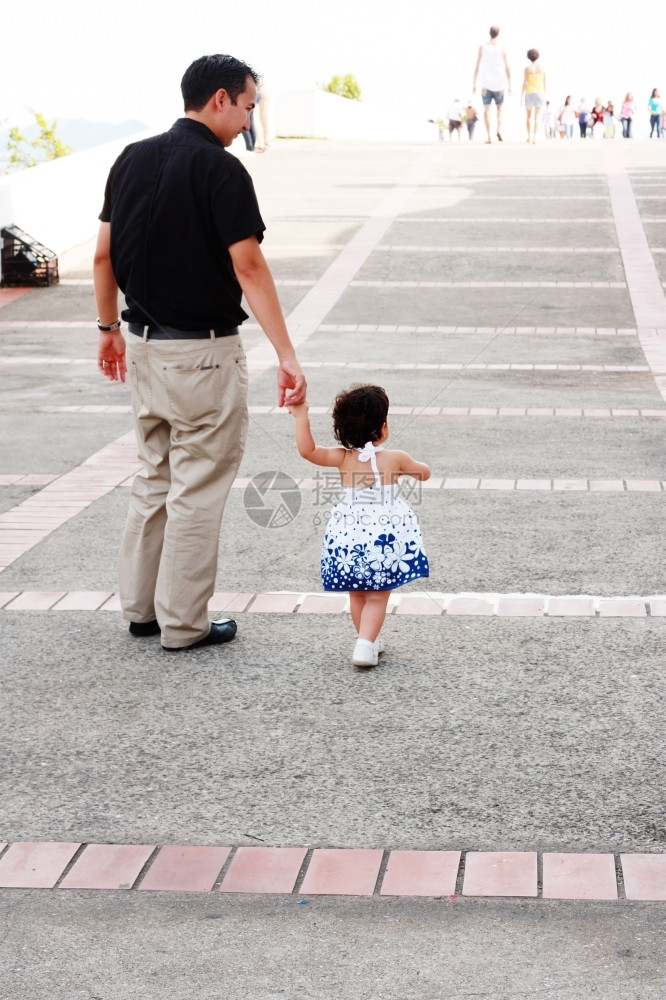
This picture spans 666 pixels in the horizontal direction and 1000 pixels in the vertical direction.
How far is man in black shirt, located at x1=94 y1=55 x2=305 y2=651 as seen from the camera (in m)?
4.92

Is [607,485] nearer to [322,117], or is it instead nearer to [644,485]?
[644,485]

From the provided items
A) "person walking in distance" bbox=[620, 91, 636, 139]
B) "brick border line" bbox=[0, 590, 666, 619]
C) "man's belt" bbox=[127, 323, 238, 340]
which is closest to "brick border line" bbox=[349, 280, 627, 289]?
"brick border line" bbox=[0, 590, 666, 619]

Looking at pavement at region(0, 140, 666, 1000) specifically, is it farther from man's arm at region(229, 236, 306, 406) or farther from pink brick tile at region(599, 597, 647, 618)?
man's arm at region(229, 236, 306, 406)

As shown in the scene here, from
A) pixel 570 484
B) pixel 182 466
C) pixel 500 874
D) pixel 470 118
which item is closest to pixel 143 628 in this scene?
pixel 182 466

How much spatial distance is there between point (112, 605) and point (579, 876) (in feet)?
9.05

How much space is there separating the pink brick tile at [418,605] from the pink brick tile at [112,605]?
113 cm

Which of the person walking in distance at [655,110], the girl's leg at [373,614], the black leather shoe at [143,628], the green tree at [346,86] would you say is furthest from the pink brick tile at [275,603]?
the green tree at [346,86]

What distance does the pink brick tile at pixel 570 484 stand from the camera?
7.68 metres

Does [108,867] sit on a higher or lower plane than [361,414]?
lower

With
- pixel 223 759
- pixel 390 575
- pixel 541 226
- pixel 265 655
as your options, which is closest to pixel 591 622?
pixel 390 575

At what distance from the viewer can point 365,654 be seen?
16.6ft

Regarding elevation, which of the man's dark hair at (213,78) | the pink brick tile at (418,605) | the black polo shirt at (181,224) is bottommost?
the pink brick tile at (418,605)

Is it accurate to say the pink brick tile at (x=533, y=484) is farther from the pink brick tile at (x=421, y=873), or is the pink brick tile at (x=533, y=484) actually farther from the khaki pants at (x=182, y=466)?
the pink brick tile at (x=421, y=873)

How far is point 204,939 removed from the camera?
3.34m
